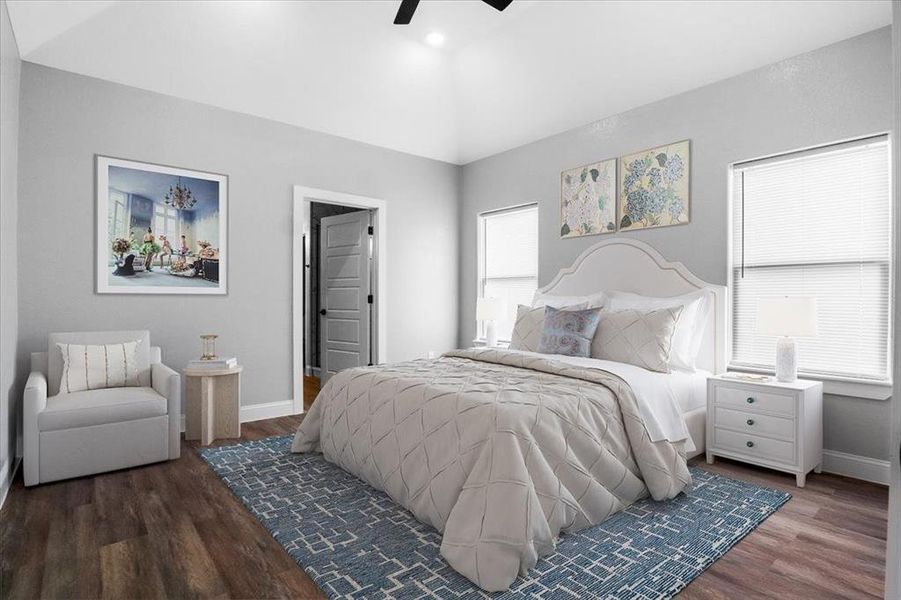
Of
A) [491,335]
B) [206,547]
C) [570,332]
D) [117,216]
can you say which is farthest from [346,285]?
[206,547]

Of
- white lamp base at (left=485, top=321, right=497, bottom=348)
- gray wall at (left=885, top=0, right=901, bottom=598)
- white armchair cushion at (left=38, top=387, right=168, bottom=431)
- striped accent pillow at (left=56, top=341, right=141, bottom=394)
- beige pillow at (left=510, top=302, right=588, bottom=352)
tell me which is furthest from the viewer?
white lamp base at (left=485, top=321, right=497, bottom=348)

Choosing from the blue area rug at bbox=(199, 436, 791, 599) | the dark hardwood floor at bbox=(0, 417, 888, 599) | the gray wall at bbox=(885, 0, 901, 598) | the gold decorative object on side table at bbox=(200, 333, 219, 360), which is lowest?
the dark hardwood floor at bbox=(0, 417, 888, 599)

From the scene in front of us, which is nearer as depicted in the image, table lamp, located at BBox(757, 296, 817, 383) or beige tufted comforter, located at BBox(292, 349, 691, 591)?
beige tufted comforter, located at BBox(292, 349, 691, 591)

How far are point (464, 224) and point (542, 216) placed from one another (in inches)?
46.1

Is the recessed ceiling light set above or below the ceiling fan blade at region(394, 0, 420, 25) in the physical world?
above

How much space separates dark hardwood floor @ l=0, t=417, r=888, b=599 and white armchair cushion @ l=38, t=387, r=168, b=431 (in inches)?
13.7

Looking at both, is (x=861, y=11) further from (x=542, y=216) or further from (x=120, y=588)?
(x=120, y=588)

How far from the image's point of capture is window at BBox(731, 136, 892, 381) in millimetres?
3051

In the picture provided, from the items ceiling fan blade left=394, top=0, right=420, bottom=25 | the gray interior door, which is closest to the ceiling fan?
ceiling fan blade left=394, top=0, right=420, bottom=25

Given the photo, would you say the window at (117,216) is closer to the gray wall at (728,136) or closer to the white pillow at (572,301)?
the white pillow at (572,301)

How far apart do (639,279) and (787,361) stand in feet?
4.06

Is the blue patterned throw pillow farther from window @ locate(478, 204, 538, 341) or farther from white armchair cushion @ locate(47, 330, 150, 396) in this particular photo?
white armchair cushion @ locate(47, 330, 150, 396)

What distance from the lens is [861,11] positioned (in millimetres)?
2955

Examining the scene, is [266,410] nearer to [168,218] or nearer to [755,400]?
[168,218]
